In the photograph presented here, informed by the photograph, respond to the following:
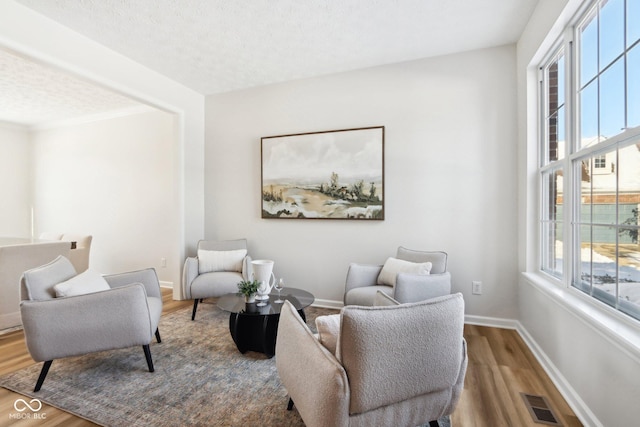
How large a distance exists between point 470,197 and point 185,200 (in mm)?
3395

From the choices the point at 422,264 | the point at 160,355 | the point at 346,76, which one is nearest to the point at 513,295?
the point at 422,264

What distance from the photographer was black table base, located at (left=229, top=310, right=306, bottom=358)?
2.36m

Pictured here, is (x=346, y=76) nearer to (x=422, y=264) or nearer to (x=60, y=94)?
(x=422, y=264)

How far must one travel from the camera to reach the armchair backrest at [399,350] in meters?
1.18

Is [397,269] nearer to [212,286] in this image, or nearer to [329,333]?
[329,333]

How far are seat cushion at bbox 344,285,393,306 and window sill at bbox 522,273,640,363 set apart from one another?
120 cm

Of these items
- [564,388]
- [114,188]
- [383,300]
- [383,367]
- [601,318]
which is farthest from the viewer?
[114,188]

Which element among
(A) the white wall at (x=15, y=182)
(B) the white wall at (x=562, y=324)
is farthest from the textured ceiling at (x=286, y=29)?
(A) the white wall at (x=15, y=182)

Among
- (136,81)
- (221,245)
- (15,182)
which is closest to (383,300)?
(221,245)

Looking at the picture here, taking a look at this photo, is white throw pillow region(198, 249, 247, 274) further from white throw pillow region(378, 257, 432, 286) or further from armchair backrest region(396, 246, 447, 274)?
armchair backrest region(396, 246, 447, 274)

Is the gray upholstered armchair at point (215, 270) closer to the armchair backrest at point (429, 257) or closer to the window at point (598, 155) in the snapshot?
the armchair backrest at point (429, 257)

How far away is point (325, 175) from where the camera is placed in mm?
3586

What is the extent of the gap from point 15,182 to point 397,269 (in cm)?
695

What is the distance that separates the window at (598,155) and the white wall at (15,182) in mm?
8003
